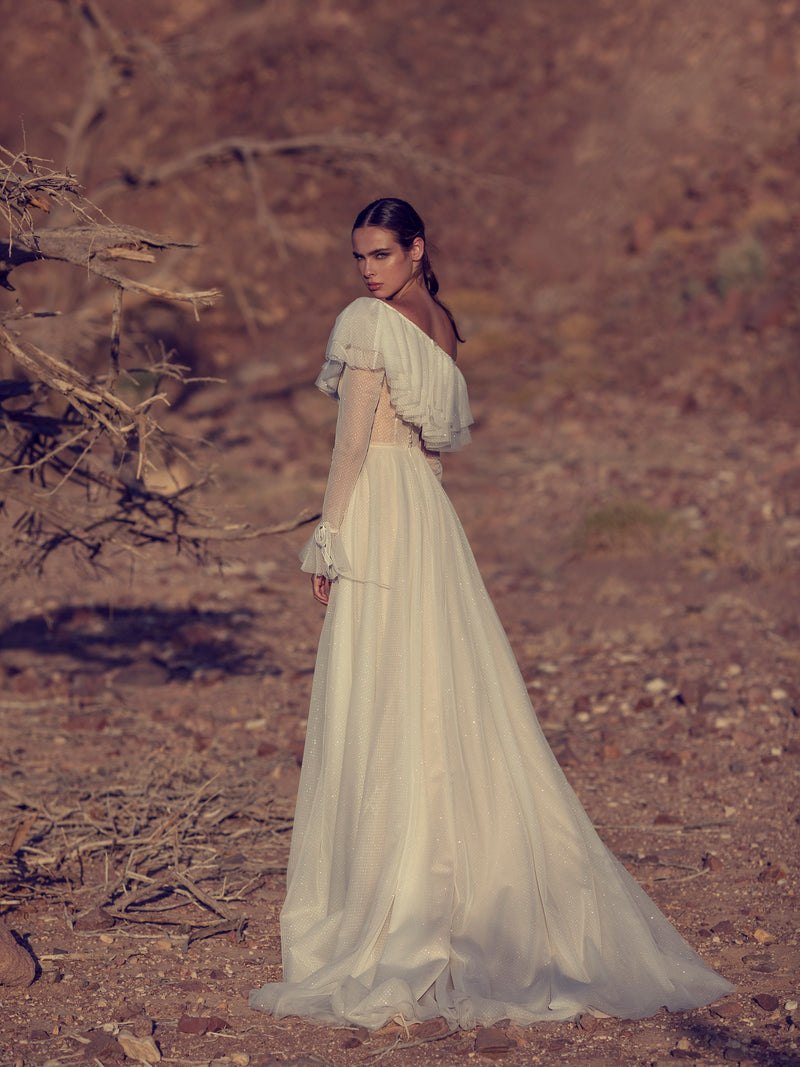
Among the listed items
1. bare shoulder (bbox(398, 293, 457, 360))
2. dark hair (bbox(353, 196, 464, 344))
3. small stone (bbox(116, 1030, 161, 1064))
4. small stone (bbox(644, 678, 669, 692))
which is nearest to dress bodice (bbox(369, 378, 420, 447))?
bare shoulder (bbox(398, 293, 457, 360))

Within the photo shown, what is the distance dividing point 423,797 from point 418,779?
1.9 inches

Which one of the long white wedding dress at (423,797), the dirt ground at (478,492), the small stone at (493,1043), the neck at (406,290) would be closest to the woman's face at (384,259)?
the neck at (406,290)

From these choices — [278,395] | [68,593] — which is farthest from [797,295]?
[68,593]

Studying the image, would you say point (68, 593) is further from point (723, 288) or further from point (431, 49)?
point (431, 49)

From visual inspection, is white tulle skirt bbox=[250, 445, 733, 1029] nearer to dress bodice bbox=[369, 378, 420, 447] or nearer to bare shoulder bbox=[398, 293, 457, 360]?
dress bodice bbox=[369, 378, 420, 447]

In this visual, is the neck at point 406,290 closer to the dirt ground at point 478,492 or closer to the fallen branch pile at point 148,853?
the dirt ground at point 478,492

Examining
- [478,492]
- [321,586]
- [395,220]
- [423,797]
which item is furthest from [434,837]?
[478,492]

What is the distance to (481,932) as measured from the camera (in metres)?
3.16

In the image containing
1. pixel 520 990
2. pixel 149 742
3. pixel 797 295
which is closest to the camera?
pixel 520 990

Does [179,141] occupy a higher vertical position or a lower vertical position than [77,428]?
higher

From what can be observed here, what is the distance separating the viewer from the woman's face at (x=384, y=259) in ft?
10.9

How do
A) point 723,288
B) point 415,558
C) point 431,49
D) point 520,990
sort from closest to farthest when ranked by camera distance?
1. point 520,990
2. point 415,558
3. point 723,288
4. point 431,49

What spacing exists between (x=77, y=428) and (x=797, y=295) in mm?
10861

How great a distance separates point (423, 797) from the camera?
10.5 feet
